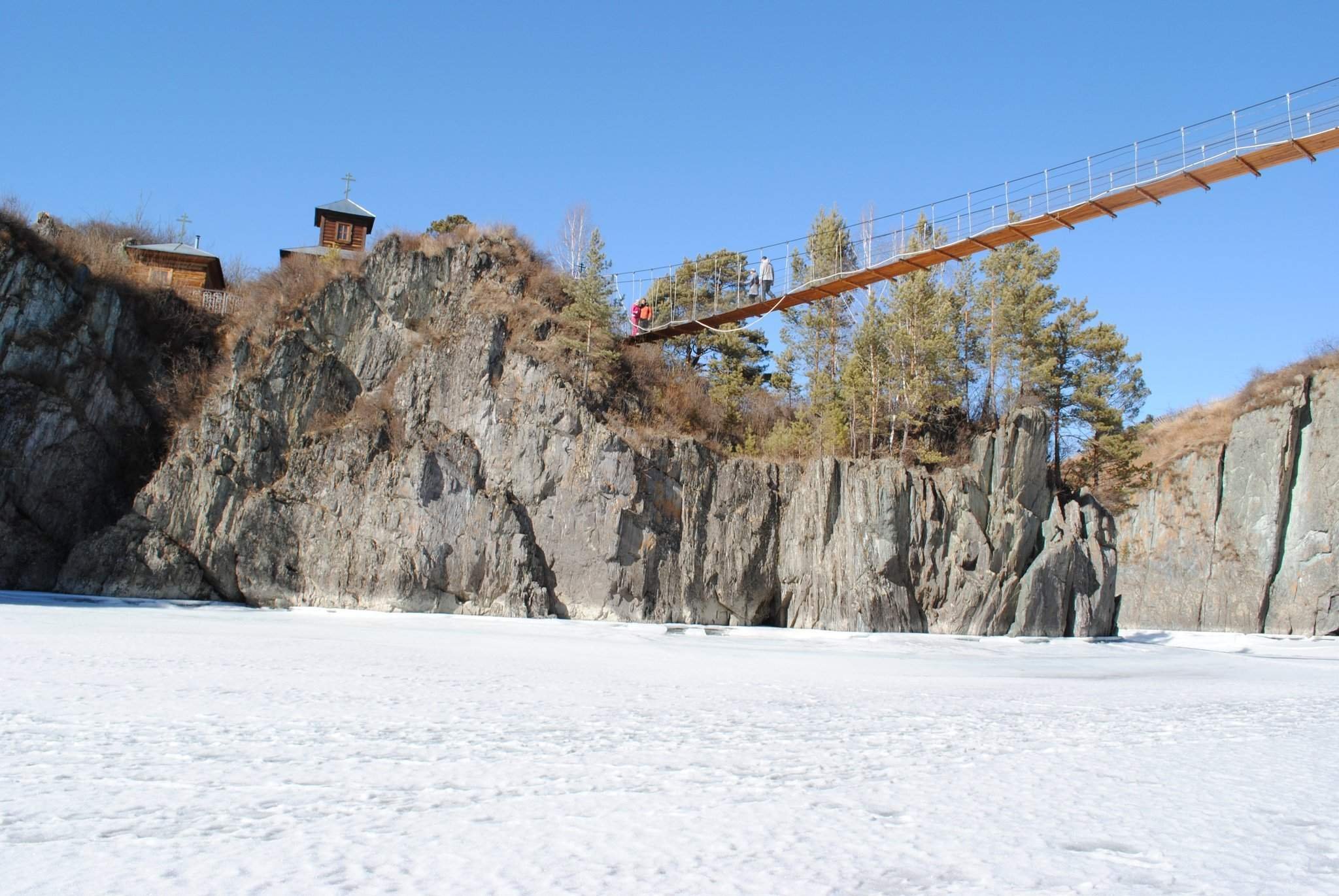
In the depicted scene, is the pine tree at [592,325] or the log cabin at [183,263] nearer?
the pine tree at [592,325]

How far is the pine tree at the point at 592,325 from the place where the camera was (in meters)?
29.3

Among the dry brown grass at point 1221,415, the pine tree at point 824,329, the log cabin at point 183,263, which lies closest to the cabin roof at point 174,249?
the log cabin at point 183,263

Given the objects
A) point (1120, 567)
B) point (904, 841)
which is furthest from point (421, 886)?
point (1120, 567)

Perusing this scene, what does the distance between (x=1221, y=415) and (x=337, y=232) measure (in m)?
49.6

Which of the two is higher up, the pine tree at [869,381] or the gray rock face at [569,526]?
the pine tree at [869,381]

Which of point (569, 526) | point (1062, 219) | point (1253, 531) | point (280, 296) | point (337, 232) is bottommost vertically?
point (569, 526)

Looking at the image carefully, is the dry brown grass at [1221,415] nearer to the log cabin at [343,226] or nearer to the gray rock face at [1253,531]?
the gray rock face at [1253,531]

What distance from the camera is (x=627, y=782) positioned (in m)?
5.50

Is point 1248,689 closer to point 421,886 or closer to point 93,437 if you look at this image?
point 421,886

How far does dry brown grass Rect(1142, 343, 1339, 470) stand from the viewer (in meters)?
35.7

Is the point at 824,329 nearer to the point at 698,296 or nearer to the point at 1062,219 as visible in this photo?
the point at 698,296

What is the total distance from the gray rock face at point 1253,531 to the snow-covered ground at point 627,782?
26.4m

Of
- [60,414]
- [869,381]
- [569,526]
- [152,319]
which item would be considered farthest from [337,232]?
[869,381]

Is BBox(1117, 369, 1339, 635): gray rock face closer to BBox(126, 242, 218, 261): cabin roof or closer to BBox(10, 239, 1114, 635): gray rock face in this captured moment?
BBox(10, 239, 1114, 635): gray rock face
